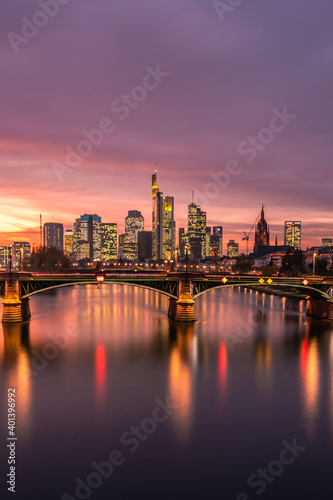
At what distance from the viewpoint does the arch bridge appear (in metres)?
65.6

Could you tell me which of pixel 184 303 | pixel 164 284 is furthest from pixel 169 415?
pixel 184 303

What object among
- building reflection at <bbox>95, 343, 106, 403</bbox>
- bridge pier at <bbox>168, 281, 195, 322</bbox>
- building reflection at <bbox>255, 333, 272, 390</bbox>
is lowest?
building reflection at <bbox>255, 333, 272, 390</bbox>

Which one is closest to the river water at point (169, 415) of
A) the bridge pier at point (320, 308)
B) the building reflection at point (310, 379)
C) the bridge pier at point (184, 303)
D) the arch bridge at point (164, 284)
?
the building reflection at point (310, 379)

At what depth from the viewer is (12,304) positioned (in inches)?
2608

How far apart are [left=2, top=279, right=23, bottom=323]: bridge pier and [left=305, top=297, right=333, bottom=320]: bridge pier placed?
55.8 m

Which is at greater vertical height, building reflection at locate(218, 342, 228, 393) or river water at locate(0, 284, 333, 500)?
river water at locate(0, 284, 333, 500)

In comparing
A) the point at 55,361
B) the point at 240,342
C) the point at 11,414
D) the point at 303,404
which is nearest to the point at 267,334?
the point at 240,342

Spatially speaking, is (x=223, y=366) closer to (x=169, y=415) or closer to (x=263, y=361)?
(x=263, y=361)

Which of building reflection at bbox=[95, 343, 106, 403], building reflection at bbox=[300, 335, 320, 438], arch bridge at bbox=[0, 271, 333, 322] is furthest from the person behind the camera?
arch bridge at bbox=[0, 271, 333, 322]

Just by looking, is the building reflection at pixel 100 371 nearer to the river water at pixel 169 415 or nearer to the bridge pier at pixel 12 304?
the river water at pixel 169 415

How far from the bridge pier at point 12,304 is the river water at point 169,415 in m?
4.90

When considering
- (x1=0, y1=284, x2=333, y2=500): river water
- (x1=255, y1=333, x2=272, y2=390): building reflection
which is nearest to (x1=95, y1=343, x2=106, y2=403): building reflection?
(x1=0, y1=284, x2=333, y2=500): river water

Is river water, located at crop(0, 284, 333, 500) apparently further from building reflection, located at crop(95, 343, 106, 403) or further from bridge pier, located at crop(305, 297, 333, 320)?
bridge pier, located at crop(305, 297, 333, 320)

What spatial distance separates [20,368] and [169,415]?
1989 centimetres
